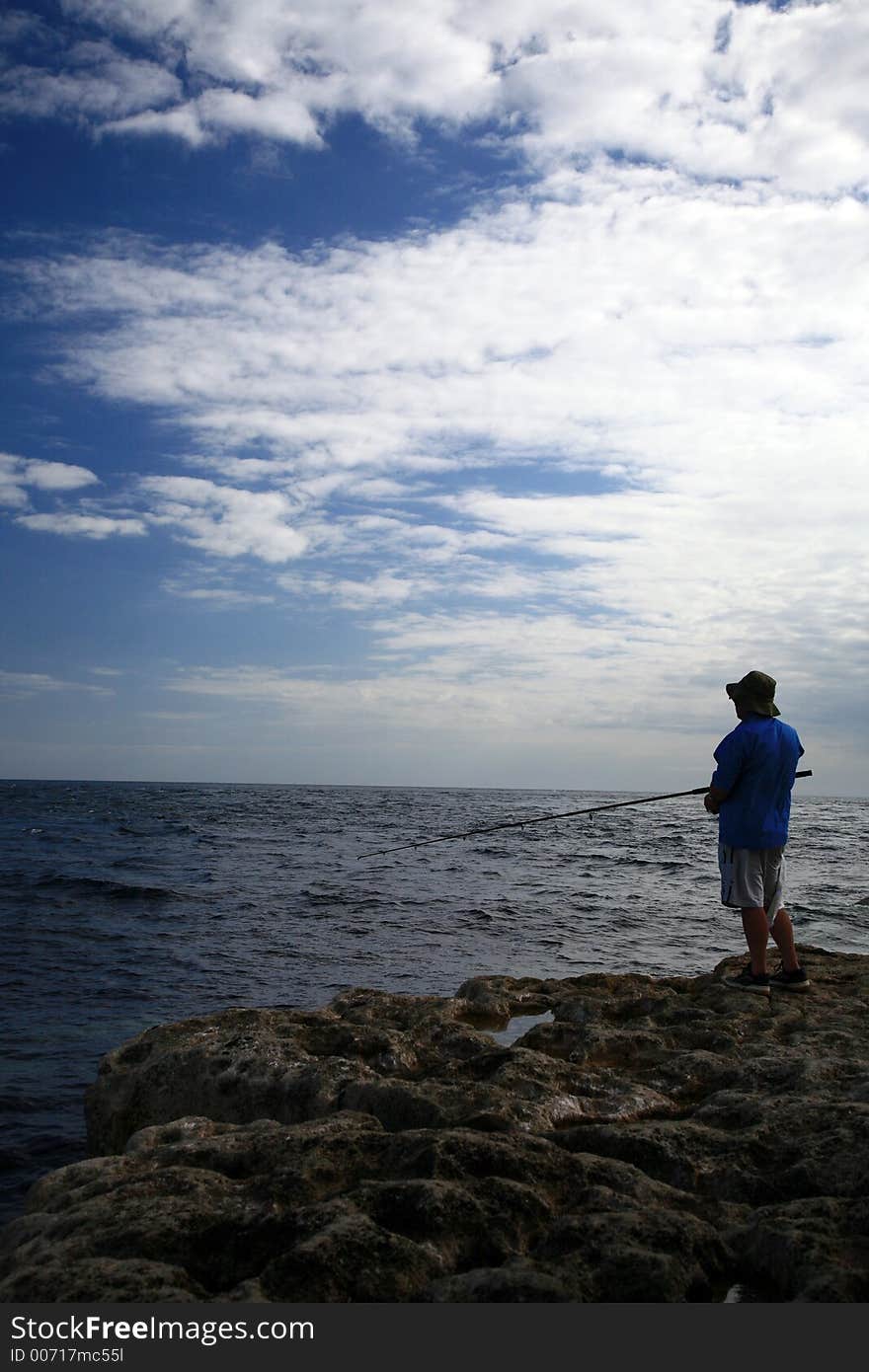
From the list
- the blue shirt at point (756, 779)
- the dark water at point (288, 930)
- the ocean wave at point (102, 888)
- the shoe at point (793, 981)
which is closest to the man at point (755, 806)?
the blue shirt at point (756, 779)

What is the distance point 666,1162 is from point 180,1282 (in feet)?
6.37

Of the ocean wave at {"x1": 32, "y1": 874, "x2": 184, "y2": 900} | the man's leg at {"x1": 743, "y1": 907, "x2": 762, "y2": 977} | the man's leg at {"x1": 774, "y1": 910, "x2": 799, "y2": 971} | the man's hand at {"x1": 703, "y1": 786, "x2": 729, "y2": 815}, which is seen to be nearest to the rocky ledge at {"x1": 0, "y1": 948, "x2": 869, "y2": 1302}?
the man's leg at {"x1": 743, "y1": 907, "x2": 762, "y2": 977}

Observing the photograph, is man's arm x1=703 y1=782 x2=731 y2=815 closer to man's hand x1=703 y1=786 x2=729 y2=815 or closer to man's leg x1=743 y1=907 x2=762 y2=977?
man's hand x1=703 y1=786 x2=729 y2=815

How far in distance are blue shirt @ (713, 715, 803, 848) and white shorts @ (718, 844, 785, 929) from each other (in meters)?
0.09

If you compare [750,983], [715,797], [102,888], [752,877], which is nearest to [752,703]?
[715,797]

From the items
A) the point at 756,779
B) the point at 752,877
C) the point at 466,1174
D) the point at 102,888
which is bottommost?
the point at 102,888

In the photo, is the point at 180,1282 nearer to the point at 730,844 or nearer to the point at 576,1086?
the point at 576,1086

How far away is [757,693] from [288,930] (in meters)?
8.37

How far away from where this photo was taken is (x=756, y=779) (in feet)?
21.2

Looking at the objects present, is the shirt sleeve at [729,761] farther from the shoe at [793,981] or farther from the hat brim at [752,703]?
the shoe at [793,981]

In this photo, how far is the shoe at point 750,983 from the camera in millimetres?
6680

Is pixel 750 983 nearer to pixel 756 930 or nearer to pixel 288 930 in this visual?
pixel 756 930

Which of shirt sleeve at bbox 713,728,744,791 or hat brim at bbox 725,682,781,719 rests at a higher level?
hat brim at bbox 725,682,781,719

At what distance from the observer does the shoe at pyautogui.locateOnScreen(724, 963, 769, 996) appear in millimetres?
6680
